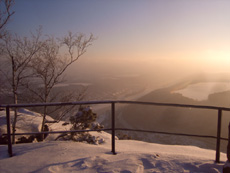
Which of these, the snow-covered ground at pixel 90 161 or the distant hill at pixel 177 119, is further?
the distant hill at pixel 177 119

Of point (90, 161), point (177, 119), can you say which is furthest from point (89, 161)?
point (177, 119)

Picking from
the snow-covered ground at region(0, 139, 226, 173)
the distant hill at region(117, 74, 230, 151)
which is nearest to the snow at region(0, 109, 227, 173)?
the snow-covered ground at region(0, 139, 226, 173)

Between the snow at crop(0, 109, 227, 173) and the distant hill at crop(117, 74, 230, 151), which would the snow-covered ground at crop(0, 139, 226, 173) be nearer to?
the snow at crop(0, 109, 227, 173)

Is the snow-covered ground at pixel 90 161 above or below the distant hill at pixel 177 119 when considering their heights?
above

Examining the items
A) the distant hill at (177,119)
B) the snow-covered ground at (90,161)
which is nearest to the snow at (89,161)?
the snow-covered ground at (90,161)

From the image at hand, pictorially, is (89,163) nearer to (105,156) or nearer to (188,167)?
(105,156)

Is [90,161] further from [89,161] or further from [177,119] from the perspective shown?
[177,119]

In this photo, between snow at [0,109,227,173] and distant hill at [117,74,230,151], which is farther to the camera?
distant hill at [117,74,230,151]

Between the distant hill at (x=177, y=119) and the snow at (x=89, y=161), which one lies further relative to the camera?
the distant hill at (x=177, y=119)

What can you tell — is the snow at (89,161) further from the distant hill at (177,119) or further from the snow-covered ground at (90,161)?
the distant hill at (177,119)

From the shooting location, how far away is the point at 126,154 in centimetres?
297

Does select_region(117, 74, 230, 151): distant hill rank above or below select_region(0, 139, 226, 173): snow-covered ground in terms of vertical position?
below

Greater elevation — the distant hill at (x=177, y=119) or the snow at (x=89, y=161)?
the snow at (x=89, y=161)

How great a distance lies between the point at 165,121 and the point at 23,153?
34.0 meters
